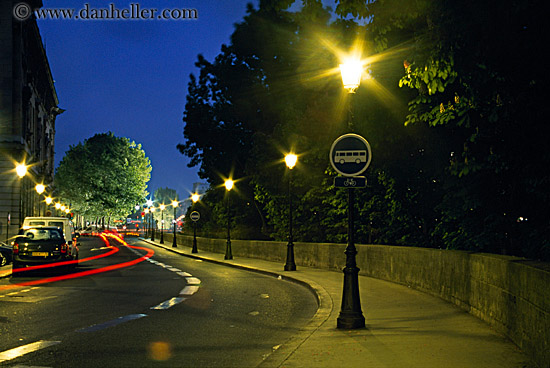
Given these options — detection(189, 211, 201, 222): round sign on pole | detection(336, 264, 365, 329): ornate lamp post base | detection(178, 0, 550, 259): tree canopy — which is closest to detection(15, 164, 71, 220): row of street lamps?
detection(189, 211, 201, 222): round sign on pole

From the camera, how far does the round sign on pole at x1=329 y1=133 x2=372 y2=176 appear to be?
10.6 metres

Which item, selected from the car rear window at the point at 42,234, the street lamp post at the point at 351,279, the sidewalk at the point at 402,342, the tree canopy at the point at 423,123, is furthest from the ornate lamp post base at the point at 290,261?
the street lamp post at the point at 351,279

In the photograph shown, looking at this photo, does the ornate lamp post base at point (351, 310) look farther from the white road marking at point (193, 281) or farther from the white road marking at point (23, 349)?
the white road marking at point (193, 281)

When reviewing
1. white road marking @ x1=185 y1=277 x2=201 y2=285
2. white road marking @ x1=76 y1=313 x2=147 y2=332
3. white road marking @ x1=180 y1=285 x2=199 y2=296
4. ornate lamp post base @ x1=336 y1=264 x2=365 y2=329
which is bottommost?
white road marking @ x1=185 y1=277 x2=201 y2=285

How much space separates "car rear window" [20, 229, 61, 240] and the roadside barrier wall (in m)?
10.7

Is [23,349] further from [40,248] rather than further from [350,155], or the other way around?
[40,248]

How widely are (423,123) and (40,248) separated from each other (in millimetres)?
13112

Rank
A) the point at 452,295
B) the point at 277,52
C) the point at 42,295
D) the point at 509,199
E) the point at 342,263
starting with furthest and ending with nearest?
the point at 277,52 < the point at 342,263 < the point at 42,295 < the point at 509,199 < the point at 452,295

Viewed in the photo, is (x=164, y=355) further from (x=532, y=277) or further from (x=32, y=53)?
(x=32, y=53)

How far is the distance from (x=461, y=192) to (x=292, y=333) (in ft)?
21.5

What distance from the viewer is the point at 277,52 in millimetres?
53344

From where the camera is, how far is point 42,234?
2394cm

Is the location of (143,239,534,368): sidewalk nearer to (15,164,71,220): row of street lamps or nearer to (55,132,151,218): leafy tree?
(15,164,71,220): row of street lamps

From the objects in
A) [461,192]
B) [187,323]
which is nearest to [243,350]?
[187,323]
